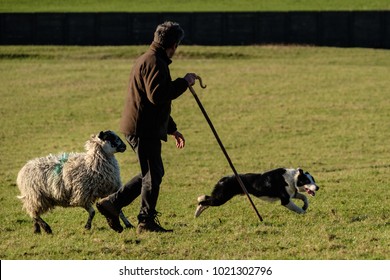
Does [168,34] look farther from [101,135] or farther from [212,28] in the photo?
[212,28]

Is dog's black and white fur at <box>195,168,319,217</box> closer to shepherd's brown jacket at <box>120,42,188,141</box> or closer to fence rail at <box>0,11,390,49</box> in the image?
shepherd's brown jacket at <box>120,42,188,141</box>

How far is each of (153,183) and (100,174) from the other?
127 centimetres

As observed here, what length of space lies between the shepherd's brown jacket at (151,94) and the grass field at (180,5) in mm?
38782

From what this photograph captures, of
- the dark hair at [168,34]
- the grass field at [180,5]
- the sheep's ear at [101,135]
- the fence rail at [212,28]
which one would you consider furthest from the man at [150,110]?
the grass field at [180,5]

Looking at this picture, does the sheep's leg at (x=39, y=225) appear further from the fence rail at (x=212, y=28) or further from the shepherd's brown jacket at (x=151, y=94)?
the fence rail at (x=212, y=28)

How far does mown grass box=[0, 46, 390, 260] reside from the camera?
9195mm

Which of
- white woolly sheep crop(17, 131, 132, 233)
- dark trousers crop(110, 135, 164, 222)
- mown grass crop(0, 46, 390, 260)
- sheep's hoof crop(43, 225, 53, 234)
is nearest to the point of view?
mown grass crop(0, 46, 390, 260)

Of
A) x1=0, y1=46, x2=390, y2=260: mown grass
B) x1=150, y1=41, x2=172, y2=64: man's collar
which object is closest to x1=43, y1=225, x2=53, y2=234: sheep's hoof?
x1=0, y1=46, x2=390, y2=260: mown grass

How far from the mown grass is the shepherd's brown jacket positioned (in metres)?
1.05

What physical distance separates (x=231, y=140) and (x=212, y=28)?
19548 mm

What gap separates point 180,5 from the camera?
51.2 metres

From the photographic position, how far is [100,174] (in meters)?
10.7

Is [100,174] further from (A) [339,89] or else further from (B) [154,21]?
Result: (B) [154,21]

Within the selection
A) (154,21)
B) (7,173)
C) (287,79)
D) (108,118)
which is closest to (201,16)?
(154,21)
